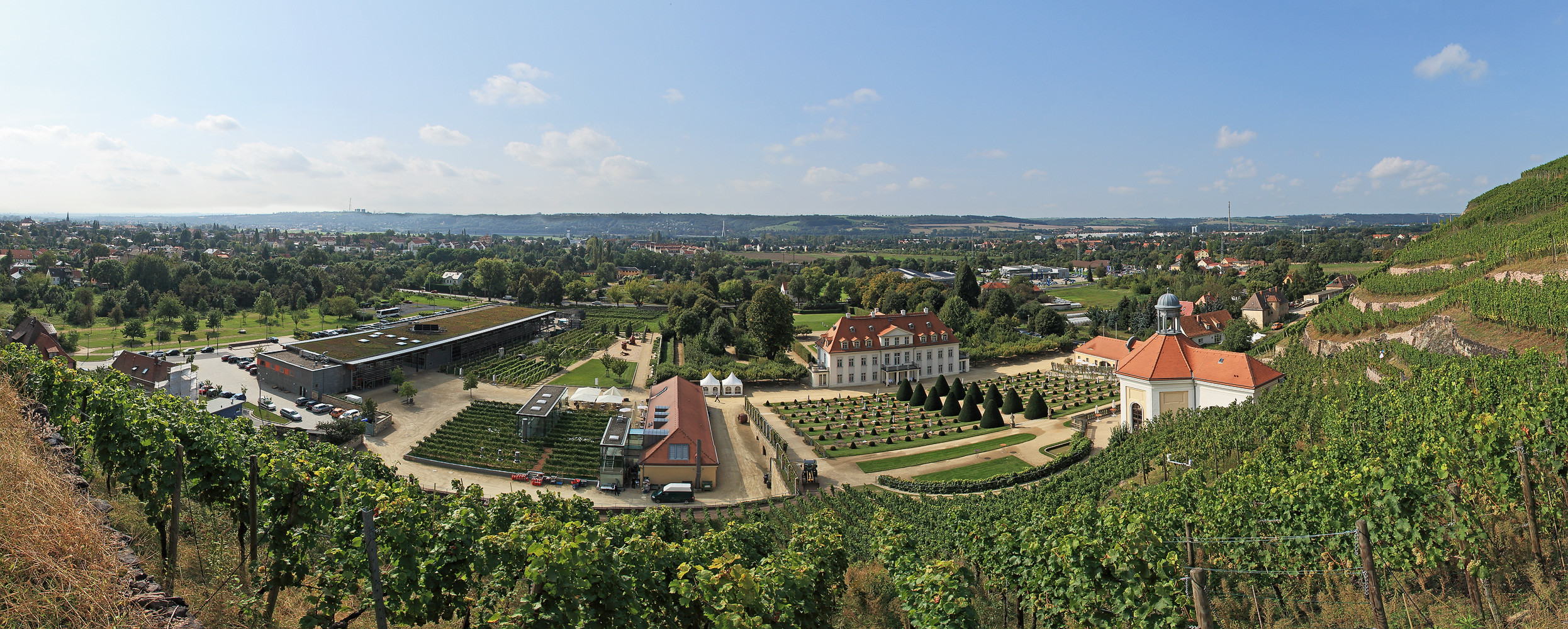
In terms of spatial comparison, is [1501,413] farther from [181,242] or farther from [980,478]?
[181,242]

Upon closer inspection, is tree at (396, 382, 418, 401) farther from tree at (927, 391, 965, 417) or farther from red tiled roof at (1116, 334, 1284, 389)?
red tiled roof at (1116, 334, 1284, 389)

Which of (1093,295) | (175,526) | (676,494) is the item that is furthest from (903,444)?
(1093,295)

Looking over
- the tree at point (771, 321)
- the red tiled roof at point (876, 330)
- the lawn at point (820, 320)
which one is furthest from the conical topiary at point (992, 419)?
the lawn at point (820, 320)

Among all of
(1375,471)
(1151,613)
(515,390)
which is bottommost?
(515,390)

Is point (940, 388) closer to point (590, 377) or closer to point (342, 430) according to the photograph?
point (590, 377)

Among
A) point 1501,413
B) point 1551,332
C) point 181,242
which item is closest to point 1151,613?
point 1501,413

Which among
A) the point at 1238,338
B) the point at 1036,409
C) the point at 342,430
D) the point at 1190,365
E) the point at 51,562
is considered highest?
the point at 51,562

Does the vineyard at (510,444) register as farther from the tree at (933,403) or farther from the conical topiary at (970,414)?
the conical topiary at (970,414)

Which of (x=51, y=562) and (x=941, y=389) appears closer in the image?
(x=51, y=562)

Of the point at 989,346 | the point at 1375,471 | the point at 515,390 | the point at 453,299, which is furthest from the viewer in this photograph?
the point at 453,299
